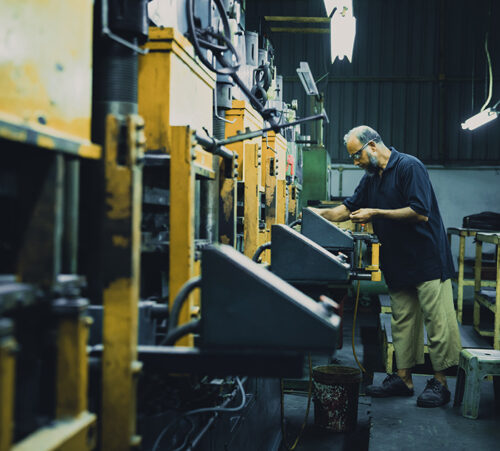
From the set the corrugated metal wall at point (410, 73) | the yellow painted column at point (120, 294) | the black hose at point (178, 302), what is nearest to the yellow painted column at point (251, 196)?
the black hose at point (178, 302)

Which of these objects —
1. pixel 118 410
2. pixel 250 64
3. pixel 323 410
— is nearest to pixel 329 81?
pixel 250 64

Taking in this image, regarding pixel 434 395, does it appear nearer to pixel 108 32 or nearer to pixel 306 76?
pixel 108 32

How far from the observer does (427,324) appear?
387cm

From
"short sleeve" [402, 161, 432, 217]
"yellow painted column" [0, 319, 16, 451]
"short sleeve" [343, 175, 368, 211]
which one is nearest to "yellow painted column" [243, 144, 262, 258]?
"short sleeve" [402, 161, 432, 217]

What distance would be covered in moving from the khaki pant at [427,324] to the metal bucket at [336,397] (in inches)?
16.0

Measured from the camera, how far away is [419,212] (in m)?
3.65

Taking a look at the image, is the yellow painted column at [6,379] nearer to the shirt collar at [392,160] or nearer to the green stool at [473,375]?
the green stool at [473,375]

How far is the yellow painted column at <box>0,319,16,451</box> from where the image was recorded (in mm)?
949

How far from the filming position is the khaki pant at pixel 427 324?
381 cm

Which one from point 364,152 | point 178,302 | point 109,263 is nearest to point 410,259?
point 364,152

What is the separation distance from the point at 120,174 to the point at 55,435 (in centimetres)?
58

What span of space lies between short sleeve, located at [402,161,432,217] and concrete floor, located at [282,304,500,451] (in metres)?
1.28

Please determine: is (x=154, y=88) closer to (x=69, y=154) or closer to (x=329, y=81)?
(x=69, y=154)

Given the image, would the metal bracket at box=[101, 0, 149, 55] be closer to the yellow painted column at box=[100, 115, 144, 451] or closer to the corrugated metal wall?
the yellow painted column at box=[100, 115, 144, 451]
